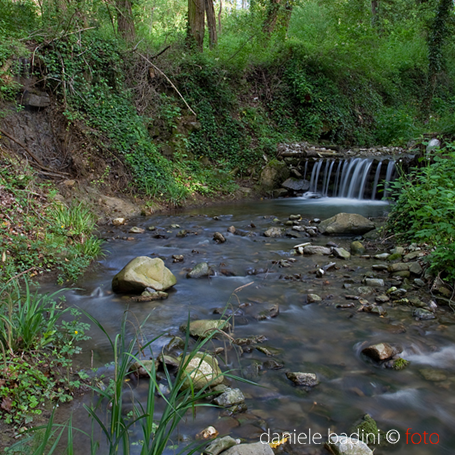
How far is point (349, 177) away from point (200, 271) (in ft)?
24.8

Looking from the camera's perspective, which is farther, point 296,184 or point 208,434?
point 296,184

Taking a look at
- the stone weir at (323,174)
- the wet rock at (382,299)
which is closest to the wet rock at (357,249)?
the wet rock at (382,299)

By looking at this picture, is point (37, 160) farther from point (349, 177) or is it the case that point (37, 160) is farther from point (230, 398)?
point (349, 177)

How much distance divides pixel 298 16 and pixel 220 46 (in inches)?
340

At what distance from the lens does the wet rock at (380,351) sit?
3232mm

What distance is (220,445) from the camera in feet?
7.18

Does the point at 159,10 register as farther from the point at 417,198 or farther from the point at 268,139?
the point at 417,198

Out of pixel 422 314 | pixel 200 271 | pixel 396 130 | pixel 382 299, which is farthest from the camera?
pixel 396 130

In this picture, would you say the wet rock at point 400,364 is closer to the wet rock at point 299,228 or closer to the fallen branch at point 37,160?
the wet rock at point 299,228

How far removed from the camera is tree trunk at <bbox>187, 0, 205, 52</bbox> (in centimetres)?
1240

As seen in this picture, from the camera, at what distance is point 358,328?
3.76m

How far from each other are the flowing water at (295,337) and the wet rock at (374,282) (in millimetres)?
146

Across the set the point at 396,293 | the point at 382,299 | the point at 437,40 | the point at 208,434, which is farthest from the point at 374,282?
the point at 437,40

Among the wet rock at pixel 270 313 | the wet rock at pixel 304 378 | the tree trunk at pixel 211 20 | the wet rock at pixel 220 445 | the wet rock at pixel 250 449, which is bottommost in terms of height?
the wet rock at pixel 270 313
